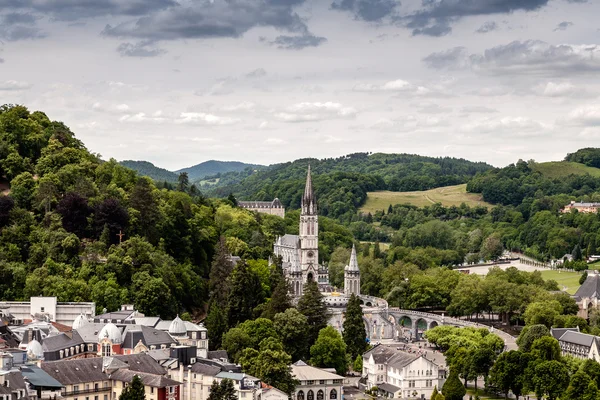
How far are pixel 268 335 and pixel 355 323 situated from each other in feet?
44.9

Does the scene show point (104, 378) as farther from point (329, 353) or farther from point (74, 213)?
point (74, 213)

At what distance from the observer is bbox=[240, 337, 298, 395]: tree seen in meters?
82.6

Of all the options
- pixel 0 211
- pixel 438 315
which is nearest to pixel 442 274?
pixel 438 315

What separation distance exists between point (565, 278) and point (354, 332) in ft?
206

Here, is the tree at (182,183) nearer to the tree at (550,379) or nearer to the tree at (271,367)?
the tree at (271,367)

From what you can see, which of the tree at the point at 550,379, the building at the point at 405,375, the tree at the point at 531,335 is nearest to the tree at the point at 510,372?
the tree at the point at 550,379

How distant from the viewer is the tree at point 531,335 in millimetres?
103562

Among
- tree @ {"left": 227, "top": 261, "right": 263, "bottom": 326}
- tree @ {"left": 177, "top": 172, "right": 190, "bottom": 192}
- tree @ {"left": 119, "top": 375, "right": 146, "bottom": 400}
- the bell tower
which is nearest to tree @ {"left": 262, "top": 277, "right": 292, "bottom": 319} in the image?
tree @ {"left": 227, "top": 261, "right": 263, "bottom": 326}

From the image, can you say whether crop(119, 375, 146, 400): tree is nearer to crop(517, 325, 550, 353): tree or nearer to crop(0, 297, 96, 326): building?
crop(0, 297, 96, 326): building

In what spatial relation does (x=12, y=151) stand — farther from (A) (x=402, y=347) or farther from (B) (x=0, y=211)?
(A) (x=402, y=347)

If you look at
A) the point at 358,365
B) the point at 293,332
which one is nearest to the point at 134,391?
the point at 293,332

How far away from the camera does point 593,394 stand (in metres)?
83.4

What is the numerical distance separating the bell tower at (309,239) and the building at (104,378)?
200 ft

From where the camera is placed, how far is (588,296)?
410 feet
